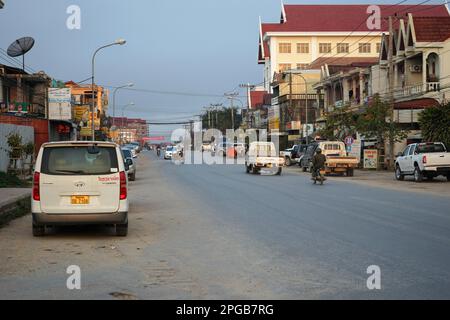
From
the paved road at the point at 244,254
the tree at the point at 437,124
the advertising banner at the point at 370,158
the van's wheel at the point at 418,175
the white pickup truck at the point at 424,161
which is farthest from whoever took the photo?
the advertising banner at the point at 370,158

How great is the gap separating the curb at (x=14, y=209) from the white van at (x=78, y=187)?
10.5ft

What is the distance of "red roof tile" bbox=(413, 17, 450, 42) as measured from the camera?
4372 centimetres

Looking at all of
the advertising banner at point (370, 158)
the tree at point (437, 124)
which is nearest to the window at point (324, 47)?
the advertising banner at point (370, 158)

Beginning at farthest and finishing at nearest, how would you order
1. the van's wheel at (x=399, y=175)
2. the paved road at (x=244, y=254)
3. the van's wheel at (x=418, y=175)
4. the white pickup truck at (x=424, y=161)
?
1. the van's wheel at (x=399, y=175)
2. the van's wheel at (x=418, y=175)
3. the white pickup truck at (x=424, y=161)
4. the paved road at (x=244, y=254)

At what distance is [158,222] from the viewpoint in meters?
15.3

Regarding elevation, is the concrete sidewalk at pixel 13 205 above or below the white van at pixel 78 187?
below

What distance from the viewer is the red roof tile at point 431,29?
1721 inches

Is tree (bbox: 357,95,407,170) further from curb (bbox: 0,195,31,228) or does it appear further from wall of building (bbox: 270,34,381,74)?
wall of building (bbox: 270,34,381,74)

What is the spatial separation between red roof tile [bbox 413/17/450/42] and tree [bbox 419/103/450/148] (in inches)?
393

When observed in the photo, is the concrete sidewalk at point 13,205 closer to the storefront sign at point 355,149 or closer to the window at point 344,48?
the storefront sign at point 355,149

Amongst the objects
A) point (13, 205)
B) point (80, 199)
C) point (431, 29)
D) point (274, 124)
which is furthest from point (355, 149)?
point (274, 124)

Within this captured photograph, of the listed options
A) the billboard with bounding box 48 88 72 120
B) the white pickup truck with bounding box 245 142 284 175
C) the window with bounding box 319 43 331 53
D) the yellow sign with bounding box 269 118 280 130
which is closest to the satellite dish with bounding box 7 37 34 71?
the billboard with bounding box 48 88 72 120

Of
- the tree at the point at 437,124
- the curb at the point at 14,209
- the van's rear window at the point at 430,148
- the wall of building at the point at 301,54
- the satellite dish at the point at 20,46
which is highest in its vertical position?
the wall of building at the point at 301,54
